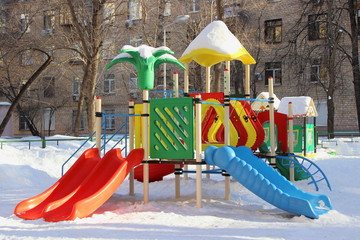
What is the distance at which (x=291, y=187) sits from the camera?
7.65 meters

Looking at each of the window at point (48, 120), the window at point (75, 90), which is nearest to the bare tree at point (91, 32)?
the window at point (75, 90)

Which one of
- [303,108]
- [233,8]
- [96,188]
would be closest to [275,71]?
[233,8]

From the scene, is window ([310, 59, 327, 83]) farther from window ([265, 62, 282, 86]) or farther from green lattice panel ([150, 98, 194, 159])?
green lattice panel ([150, 98, 194, 159])

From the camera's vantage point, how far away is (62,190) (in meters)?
8.15

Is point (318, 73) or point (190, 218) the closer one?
point (190, 218)

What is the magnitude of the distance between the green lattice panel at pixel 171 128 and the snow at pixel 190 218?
37.4 inches

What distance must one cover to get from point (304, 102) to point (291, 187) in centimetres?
1186

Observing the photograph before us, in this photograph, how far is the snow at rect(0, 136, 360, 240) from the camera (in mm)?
5922

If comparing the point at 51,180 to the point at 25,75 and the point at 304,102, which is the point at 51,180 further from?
the point at 25,75

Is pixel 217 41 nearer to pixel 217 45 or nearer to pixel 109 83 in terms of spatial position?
pixel 217 45

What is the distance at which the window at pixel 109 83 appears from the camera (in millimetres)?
38531

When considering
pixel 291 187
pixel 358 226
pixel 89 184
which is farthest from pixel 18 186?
pixel 358 226

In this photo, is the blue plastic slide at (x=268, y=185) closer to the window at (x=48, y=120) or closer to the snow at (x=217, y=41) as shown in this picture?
the snow at (x=217, y=41)

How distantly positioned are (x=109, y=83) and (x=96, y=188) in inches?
1248
